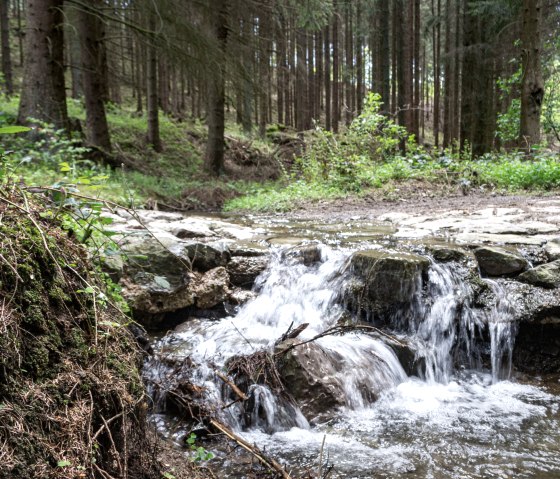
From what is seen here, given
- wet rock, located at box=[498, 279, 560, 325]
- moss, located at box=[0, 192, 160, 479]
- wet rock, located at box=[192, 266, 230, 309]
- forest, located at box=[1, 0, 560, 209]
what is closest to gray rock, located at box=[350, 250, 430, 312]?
wet rock, located at box=[498, 279, 560, 325]

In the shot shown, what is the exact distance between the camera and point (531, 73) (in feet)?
32.5

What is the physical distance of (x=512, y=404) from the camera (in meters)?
3.49

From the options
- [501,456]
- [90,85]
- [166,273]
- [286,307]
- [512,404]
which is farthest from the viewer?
[90,85]

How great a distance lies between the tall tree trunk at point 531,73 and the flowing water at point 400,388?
743 centimetres

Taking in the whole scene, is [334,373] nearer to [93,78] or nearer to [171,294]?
[171,294]

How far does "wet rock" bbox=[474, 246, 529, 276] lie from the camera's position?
14.7 ft

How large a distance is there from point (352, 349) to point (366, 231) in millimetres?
2377

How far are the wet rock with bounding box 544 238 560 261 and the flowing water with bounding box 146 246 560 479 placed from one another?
0.73 m

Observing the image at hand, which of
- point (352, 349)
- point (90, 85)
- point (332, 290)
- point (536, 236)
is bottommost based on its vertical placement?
point (352, 349)

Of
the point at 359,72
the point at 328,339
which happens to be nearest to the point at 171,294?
the point at 328,339

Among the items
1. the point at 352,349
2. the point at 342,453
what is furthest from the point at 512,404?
the point at 342,453

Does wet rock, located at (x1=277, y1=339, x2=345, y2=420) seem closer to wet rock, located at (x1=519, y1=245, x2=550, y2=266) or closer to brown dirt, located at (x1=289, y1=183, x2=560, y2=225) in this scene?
wet rock, located at (x1=519, y1=245, x2=550, y2=266)

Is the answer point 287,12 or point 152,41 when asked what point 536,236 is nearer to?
point 152,41

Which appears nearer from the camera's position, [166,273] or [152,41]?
[166,273]
